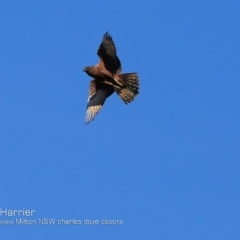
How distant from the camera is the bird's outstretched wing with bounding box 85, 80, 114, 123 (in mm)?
31609

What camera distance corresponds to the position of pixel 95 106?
3166 cm

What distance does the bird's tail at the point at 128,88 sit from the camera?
31344mm

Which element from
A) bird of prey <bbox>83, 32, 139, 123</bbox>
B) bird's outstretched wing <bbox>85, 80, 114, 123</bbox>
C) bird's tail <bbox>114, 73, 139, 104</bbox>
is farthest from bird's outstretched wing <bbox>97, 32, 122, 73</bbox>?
bird's outstretched wing <bbox>85, 80, 114, 123</bbox>

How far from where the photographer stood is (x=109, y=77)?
3133cm

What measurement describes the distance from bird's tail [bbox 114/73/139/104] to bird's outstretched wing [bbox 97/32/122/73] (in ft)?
0.69

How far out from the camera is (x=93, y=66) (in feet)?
103

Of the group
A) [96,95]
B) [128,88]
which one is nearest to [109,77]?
[128,88]

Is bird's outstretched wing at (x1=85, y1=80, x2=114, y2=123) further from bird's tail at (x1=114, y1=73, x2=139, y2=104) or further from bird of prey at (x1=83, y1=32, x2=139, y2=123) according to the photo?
bird's tail at (x1=114, y1=73, x2=139, y2=104)

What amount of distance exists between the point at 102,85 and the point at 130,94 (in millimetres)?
703

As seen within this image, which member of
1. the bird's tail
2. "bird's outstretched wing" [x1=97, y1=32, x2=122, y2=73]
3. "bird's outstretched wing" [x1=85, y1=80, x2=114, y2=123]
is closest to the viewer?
"bird's outstretched wing" [x1=97, y1=32, x2=122, y2=73]

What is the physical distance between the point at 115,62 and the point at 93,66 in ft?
1.64

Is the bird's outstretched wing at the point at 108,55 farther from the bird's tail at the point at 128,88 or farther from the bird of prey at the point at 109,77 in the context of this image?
the bird's tail at the point at 128,88

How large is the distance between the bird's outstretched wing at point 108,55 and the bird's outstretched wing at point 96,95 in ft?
1.63

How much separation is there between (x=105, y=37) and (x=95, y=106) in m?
1.60
